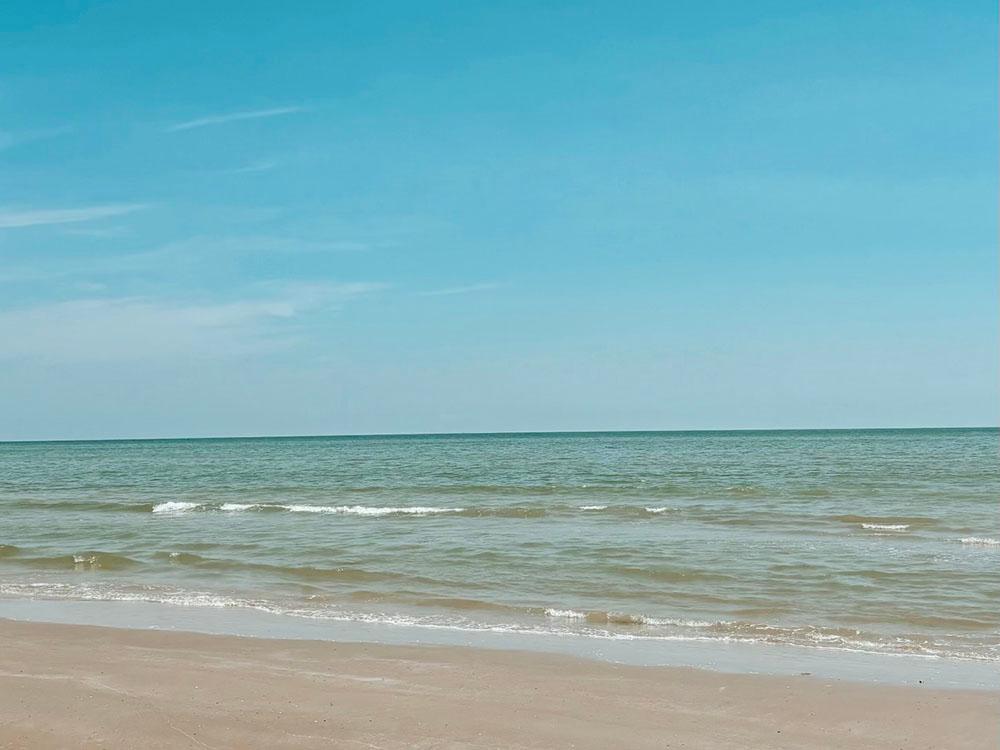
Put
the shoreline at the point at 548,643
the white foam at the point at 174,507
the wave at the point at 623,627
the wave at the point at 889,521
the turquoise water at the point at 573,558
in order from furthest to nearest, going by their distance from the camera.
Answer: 1. the white foam at the point at 174,507
2. the wave at the point at 889,521
3. the turquoise water at the point at 573,558
4. the wave at the point at 623,627
5. the shoreline at the point at 548,643

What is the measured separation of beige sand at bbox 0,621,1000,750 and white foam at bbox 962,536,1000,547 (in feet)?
35.7

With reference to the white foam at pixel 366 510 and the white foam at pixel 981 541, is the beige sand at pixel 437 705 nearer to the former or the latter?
the white foam at pixel 981 541

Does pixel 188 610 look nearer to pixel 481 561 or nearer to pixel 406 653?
pixel 406 653

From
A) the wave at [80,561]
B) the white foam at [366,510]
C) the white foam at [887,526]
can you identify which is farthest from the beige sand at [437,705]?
the white foam at [366,510]

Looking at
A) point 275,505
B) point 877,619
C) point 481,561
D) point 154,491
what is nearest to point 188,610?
point 481,561

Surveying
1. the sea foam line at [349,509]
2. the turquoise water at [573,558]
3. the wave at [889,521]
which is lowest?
the sea foam line at [349,509]

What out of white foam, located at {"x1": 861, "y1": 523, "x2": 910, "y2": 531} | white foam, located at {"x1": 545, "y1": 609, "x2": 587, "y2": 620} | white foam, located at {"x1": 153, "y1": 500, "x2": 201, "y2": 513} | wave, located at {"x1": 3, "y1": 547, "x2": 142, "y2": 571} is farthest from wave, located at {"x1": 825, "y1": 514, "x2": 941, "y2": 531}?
white foam, located at {"x1": 153, "y1": 500, "x2": 201, "y2": 513}

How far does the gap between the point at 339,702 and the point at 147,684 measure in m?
1.98

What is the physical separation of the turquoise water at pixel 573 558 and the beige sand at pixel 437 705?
A: 197cm

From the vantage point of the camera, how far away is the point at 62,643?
417 inches

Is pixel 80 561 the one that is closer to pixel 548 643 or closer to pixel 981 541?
pixel 548 643

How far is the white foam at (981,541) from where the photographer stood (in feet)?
58.7

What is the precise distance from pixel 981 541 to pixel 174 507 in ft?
73.2

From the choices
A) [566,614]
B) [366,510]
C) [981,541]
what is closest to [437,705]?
[566,614]
